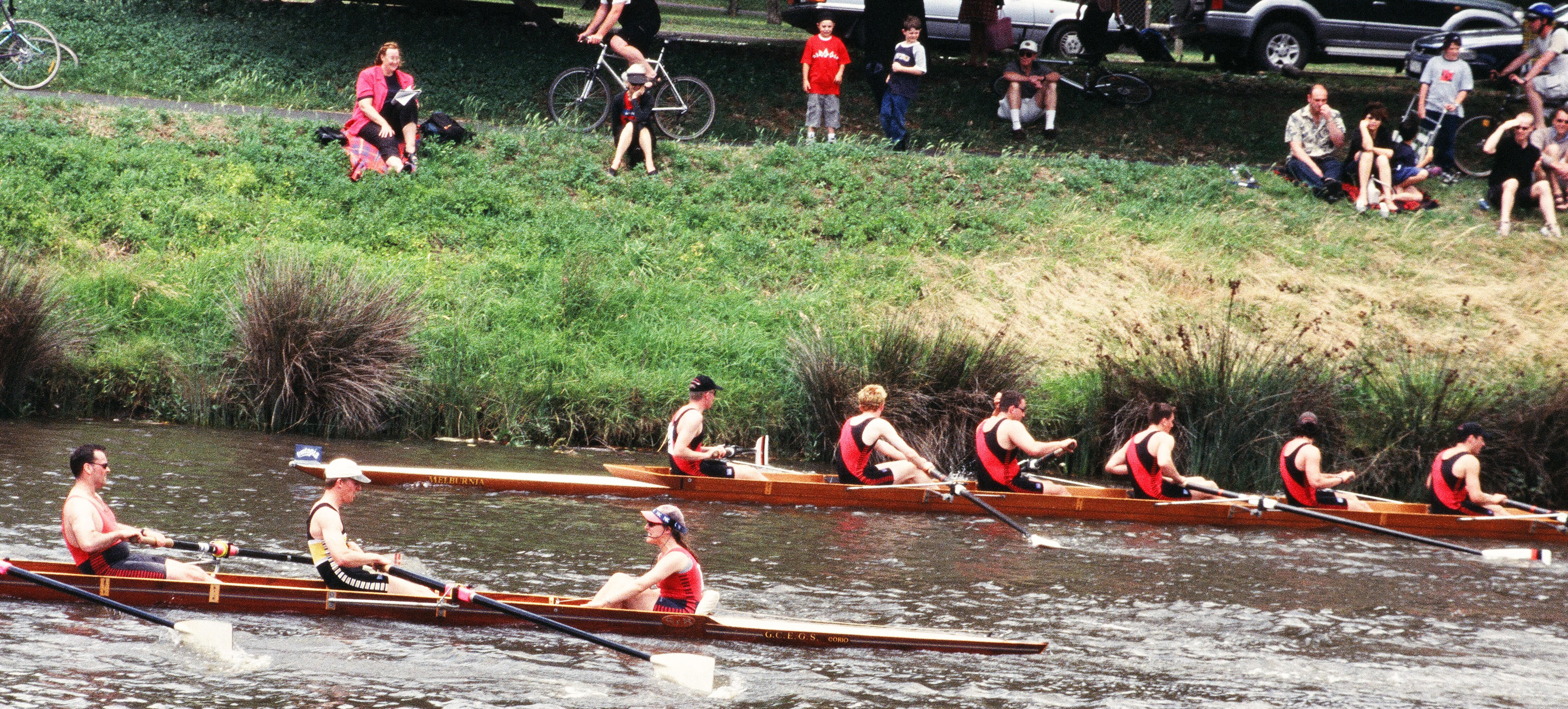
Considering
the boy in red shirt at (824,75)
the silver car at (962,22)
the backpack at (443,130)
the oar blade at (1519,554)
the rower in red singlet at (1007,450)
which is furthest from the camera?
the silver car at (962,22)

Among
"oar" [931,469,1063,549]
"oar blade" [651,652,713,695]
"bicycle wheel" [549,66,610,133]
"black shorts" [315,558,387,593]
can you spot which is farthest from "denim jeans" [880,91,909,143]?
"oar blade" [651,652,713,695]

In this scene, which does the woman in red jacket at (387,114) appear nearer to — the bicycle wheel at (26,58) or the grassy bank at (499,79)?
the grassy bank at (499,79)

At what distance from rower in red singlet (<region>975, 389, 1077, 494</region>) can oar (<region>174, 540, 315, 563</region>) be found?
6284 mm

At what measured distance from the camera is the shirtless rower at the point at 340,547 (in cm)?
834

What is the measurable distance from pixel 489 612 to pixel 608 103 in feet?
39.7

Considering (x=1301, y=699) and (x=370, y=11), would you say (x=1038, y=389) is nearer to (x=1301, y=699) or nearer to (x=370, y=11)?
(x=1301, y=699)

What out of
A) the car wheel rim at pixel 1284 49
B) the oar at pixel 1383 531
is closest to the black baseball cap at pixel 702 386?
the oar at pixel 1383 531

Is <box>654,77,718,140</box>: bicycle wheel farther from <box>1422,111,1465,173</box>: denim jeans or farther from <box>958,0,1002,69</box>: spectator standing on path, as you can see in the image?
<box>1422,111,1465,173</box>: denim jeans

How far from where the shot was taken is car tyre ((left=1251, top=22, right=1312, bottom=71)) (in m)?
23.7

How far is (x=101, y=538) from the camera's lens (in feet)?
26.9

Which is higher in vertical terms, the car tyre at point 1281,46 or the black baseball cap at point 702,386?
the car tyre at point 1281,46

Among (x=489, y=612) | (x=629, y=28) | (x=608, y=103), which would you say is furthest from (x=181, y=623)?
(x=608, y=103)

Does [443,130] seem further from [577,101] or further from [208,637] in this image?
[208,637]

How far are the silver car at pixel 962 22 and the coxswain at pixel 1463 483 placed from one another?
10.9 metres
